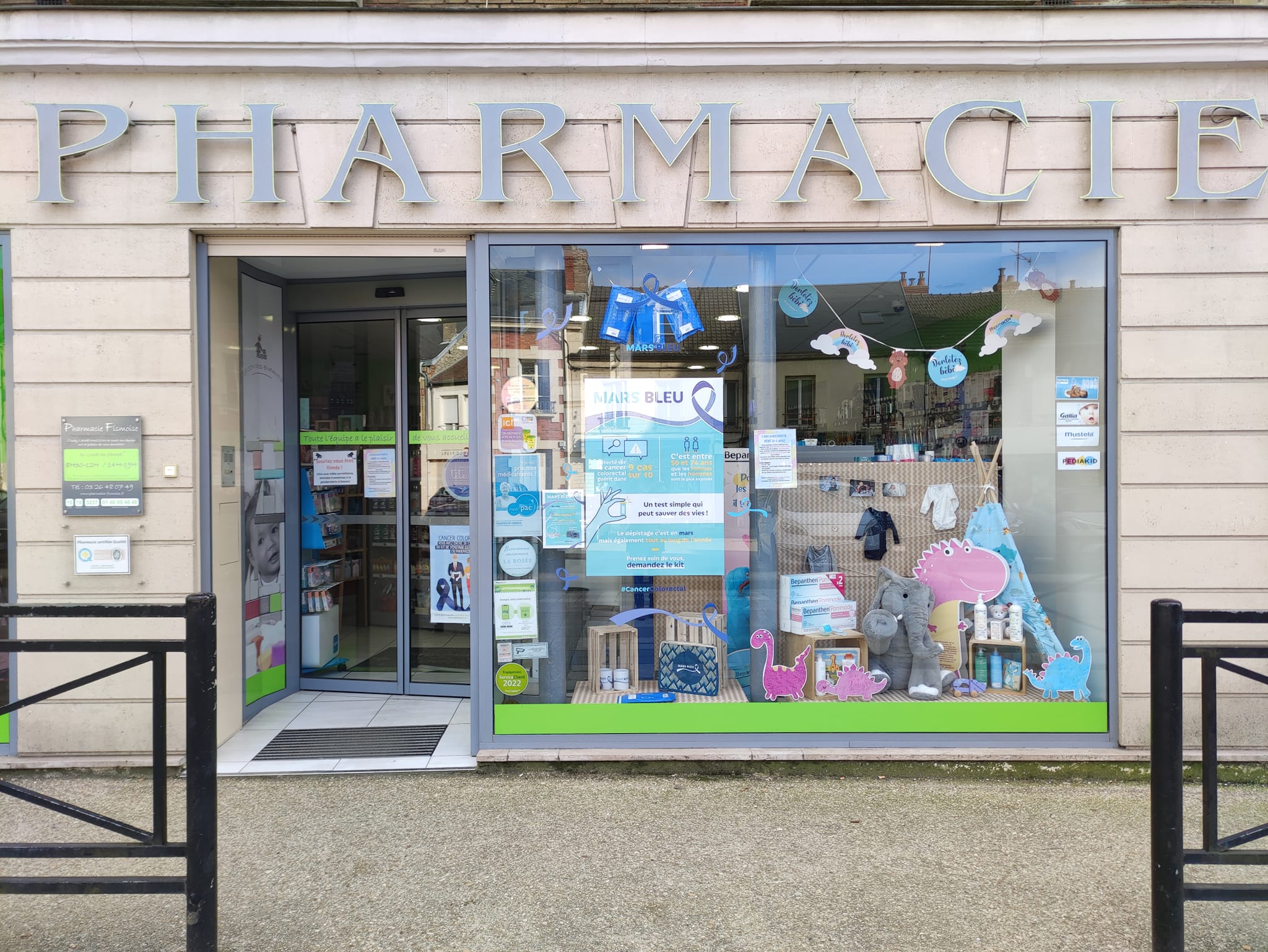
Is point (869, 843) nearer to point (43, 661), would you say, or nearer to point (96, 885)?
point (96, 885)

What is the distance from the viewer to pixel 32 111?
14.1ft

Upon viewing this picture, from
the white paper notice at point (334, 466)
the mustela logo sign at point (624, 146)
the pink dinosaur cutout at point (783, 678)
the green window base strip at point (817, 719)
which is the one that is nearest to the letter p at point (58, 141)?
the mustela logo sign at point (624, 146)

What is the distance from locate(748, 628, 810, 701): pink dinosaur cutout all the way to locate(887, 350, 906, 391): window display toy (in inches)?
66.6

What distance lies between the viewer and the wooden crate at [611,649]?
4.67 metres

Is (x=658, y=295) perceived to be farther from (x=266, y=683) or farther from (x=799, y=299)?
(x=266, y=683)

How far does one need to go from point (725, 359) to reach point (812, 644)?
5.90 ft

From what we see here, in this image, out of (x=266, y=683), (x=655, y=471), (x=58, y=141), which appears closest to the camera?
(x=58, y=141)

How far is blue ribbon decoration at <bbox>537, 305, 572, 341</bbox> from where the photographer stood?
15.0 feet

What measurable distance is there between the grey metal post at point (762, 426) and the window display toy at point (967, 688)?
3.58 feet

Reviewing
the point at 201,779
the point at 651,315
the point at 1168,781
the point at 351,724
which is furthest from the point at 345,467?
the point at 1168,781

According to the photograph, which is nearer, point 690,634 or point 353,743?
point 690,634

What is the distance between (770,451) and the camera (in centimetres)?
462

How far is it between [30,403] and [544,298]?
9.74 feet

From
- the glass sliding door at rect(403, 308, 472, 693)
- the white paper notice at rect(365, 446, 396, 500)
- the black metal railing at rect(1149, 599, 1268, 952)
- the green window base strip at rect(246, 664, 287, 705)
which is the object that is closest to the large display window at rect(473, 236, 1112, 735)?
the glass sliding door at rect(403, 308, 472, 693)
